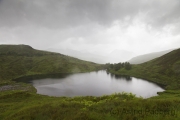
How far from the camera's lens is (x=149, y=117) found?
45.7 ft

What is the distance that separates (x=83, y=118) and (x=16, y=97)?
52.7 metres

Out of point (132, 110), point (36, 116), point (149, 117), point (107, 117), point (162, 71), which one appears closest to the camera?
point (149, 117)

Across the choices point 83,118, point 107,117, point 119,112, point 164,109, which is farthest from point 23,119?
point 164,109

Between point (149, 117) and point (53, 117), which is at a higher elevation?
point (149, 117)

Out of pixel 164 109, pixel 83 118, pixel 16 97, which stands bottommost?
pixel 16 97

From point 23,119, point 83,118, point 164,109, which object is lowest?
point 23,119

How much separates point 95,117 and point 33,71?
194m

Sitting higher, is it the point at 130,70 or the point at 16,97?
the point at 130,70

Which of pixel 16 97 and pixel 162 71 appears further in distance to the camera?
pixel 162 71

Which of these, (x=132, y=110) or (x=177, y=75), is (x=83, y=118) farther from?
(x=177, y=75)

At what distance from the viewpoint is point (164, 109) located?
16.2 metres

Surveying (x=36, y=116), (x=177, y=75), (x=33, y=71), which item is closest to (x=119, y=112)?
(x=36, y=116)

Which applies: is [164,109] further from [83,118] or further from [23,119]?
[23,119]

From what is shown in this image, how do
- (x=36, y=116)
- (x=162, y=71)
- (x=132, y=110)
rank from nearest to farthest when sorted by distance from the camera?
(x=132, y=110) → (x=36, y=116) → (x=162, y=71)
